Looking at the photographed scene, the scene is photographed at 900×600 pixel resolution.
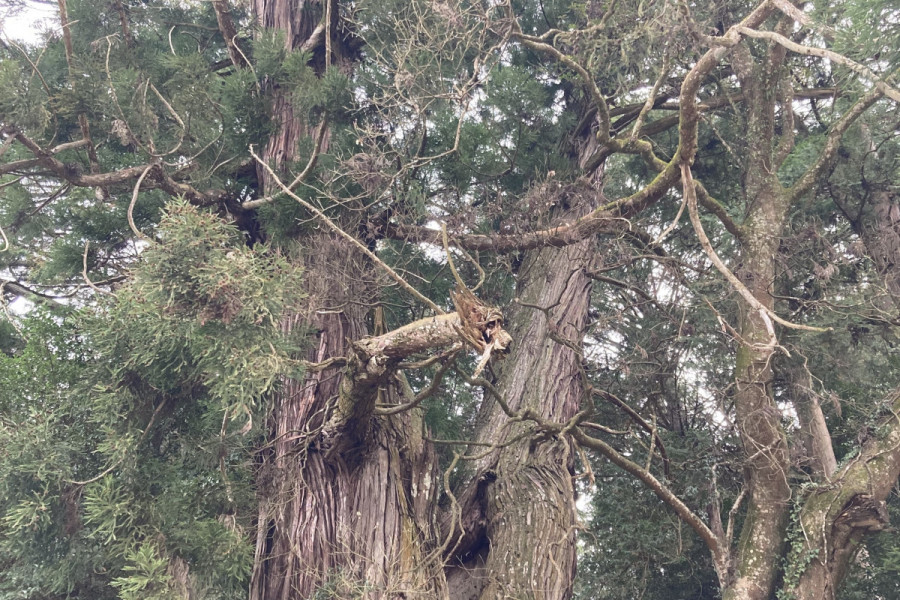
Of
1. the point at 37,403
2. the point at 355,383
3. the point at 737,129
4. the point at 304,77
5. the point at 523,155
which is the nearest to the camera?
the point at 355,383

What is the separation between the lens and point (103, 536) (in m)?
4.54

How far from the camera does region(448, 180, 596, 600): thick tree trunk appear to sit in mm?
4574

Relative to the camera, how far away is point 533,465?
5023 millimetres

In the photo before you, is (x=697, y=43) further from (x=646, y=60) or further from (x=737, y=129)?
(x=737, y=129)

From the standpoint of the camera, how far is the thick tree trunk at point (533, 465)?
4574mm

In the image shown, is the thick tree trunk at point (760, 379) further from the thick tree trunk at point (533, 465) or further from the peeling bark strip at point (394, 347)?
the peeling bark strip at point (394, 347)

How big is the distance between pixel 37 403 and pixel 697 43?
5481 millimetres

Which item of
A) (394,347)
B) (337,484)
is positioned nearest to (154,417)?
(337,484)

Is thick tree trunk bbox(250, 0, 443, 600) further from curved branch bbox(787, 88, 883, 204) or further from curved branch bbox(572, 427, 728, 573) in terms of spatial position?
curved branch bbox(787, 88, 883, 204)

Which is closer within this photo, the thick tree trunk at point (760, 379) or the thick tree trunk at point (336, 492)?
the thick tree trunk at point (336, 492)

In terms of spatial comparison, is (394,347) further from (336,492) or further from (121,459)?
(121,459)

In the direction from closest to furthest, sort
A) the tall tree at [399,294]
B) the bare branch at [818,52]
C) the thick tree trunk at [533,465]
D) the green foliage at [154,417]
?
the bare branch at [818,52] → the green foliage at [154,417] → the tall tree at [399,294] → the thick tree trunk at [533,465]

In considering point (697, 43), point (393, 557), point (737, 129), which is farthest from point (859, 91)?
point (393, 557)

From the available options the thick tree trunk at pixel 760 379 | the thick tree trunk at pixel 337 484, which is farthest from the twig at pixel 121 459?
the thick tree trunk at pixel 760 379
